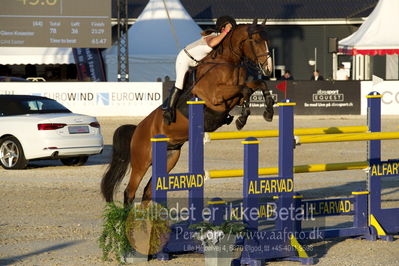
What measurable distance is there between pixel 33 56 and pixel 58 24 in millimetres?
2421

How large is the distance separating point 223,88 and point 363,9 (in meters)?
39.3

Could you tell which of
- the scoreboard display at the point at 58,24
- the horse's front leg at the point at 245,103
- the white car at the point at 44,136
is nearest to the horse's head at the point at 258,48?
the horse's front leg at the point at 245,103

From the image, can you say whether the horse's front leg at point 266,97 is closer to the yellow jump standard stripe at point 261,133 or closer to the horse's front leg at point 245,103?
the horse's front leg at point 245,103


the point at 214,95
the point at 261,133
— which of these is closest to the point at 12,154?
the point at 214,95

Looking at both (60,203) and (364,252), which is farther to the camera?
(60,203)

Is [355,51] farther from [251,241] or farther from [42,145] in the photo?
[251,241]

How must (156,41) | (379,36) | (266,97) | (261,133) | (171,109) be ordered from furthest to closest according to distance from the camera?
(156,41)
(379,36)
(171,109)
(266,97)
(261,133)

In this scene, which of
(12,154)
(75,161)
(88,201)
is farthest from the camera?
(75,161)

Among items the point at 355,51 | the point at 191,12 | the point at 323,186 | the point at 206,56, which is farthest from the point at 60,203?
the point at 191,12

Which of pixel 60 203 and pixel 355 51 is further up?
pixel 355 51

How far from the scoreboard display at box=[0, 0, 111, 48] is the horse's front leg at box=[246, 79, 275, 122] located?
2656 centimetres

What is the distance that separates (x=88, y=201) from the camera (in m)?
13.4

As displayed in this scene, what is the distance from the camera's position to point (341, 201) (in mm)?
10125

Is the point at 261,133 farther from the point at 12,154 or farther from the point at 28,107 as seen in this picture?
the point at 28,107
